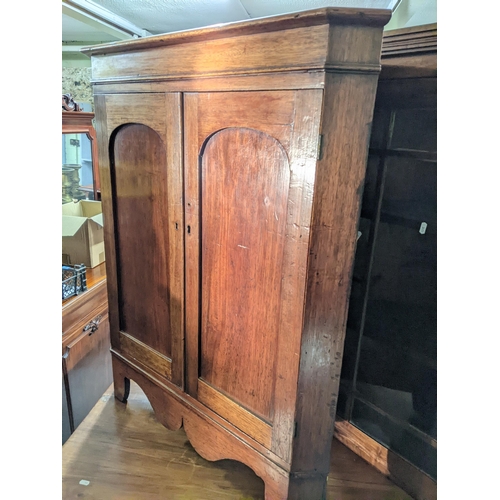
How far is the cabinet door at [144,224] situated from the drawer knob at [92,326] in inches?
13.0

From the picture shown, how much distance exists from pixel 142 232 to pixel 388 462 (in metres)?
1.00

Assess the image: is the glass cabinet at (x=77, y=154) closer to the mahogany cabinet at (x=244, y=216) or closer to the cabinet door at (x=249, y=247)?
the mahogany cabinet at (x=244, y=216)

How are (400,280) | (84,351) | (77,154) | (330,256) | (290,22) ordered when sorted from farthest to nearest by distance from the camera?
(77,154) < (84,351) < (400,280) < (330,256) < (290,22)

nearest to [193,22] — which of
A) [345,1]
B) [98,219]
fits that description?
[345,1]

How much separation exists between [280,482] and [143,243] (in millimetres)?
754

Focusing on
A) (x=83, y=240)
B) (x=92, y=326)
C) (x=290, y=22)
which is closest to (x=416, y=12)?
(x=290, y=22)

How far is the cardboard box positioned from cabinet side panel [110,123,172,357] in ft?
1.41

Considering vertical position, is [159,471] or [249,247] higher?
[249,247]

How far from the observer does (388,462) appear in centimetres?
108

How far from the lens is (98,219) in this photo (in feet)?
5.18

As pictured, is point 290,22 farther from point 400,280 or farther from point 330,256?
point 400,280

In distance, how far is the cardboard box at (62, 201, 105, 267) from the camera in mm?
1529

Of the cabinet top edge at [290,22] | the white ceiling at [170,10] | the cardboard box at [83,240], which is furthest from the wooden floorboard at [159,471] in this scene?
the white ceiling at [170,10]

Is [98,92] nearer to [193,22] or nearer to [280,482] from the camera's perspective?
[280,482]
